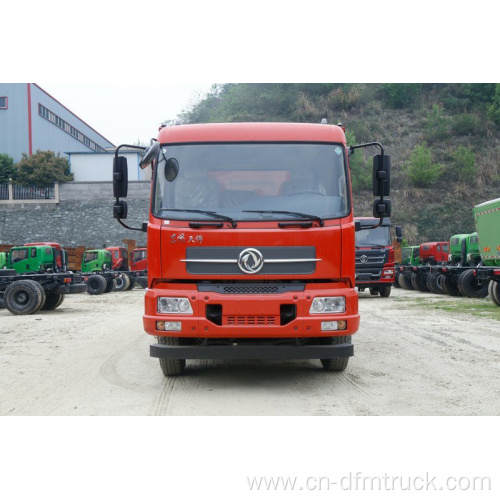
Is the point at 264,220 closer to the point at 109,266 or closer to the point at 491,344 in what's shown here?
the point at 491,344

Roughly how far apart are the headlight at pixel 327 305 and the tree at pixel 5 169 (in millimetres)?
42909

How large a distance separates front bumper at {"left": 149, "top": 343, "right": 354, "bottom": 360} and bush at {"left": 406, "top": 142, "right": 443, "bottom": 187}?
4265cm

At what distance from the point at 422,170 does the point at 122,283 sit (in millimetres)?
27067

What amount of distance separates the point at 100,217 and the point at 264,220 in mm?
37469

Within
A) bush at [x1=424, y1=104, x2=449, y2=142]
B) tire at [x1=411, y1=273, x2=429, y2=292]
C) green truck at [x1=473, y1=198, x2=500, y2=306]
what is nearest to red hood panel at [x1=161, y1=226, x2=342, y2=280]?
green truck at [x1=473, y1=198, x2=500, y2=306]

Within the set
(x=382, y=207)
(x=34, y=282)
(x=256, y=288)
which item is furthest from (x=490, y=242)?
(x=256, y=288)

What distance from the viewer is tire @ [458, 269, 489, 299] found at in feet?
69.4

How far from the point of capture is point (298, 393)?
22.0 feet

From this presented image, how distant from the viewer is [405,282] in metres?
30.5

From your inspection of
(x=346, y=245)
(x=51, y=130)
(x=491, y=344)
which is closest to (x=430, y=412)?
(x=346, y=245)

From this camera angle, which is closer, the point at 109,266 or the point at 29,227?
the point at 109,266

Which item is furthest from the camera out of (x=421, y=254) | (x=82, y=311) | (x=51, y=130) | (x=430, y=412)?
(x=51, y=130)

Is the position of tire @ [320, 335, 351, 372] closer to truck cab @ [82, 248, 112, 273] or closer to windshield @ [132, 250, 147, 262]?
truck cab @ [82, 248, 112, 273]

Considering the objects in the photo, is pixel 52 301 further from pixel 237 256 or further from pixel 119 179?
pixel 237 256
